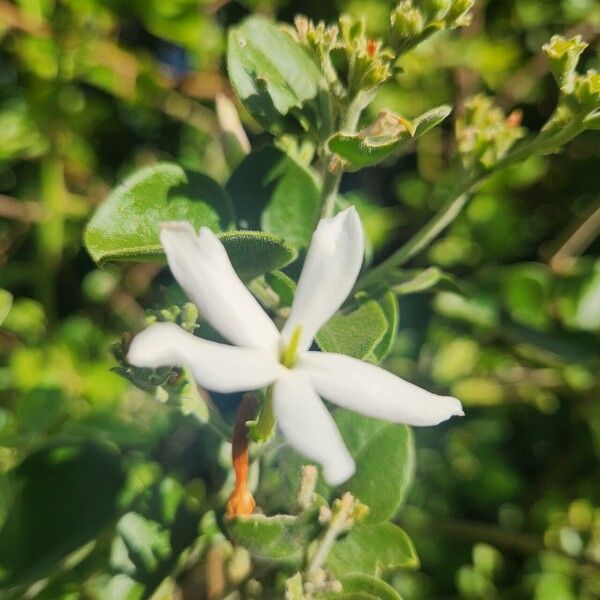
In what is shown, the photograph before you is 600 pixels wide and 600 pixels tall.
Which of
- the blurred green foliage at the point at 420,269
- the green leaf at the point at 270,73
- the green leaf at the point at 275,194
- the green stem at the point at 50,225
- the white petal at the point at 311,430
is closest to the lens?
the white petal at the point at 311,430

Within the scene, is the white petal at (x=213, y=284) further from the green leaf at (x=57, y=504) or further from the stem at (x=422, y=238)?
the green leaf at (x=57, y=504)

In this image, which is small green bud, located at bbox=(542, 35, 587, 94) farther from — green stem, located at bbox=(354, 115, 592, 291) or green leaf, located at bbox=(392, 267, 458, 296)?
green leaf, located at bbox=(392, 267, 458, 296)

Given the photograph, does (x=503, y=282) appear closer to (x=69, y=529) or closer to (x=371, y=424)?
(x=371, y=424)

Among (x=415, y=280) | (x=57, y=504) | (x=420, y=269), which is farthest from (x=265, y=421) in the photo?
(x=420, y=269)

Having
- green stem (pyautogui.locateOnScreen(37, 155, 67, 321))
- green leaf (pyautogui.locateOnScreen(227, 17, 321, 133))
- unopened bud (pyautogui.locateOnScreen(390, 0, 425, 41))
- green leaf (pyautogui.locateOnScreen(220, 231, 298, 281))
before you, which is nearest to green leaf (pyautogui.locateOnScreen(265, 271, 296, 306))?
green leaf (pyautogui.locateOnScreen(220, 231, 298, 281))

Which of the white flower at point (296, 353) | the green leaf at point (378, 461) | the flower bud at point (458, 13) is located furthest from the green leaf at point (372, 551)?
the flower bud at point (458, 13)

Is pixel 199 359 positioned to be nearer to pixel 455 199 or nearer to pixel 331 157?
pixel 331 157
